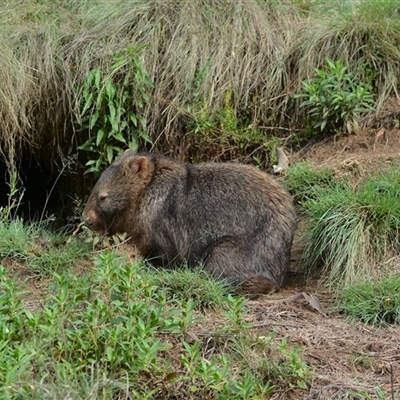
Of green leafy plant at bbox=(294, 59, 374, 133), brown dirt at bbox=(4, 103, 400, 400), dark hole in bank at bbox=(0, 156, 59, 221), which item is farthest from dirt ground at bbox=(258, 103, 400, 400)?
dark hole in bank at bbox=(0, 156, 59, 221)

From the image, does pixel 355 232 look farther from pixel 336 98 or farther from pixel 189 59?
pixel 189 59

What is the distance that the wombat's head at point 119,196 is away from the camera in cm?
764

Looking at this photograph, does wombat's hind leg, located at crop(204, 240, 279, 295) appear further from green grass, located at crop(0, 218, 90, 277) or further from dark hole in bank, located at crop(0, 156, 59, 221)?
dark hole in bank, located at crop(0, 156, 59, 221)

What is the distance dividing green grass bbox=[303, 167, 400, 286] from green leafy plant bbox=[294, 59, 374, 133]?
1.16 metres

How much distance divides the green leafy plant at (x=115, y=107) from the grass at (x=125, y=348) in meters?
2.93

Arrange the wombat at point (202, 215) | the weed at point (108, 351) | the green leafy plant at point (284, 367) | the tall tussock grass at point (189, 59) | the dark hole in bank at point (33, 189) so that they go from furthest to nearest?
the dark hole in bank at point (33, 189) < the tall tussock grass at point (189, 59) < the wombat at point (202, 215) < the green leafy plant at point (284, 367) < the weed at point (108, 351)

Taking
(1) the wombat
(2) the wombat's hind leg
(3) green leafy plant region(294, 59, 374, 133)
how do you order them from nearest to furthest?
(2) the wombat's hind leg, (1) the wombat, (3) green leafy plant region(294, 59, 374, 133)

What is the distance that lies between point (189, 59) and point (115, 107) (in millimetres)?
809

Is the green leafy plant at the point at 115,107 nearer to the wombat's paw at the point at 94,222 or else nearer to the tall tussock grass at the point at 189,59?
the tall tussock grass at the point at 189,59

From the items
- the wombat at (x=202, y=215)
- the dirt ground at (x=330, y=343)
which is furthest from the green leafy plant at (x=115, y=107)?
the dirt ground at (x=330, y=343)

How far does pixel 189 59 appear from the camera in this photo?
8867mm

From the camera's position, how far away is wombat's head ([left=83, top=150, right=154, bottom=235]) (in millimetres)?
7641

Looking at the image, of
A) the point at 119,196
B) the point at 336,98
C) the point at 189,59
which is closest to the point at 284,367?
the point at 119,196

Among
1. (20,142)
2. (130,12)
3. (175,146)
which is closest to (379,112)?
(175,146)
